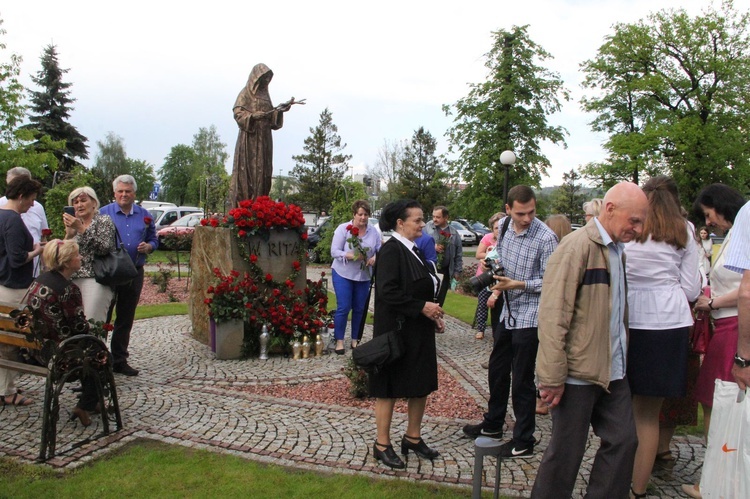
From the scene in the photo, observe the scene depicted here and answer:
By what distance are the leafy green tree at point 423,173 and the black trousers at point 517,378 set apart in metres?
37.7

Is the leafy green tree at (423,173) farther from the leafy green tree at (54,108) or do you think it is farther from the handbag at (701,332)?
the handbag at (701,332)

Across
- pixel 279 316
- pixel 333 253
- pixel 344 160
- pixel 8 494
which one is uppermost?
pixel 344 160

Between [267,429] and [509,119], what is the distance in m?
27.0

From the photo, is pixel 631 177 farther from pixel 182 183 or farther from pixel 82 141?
pixel 182 183

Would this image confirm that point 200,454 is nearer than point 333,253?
Yes

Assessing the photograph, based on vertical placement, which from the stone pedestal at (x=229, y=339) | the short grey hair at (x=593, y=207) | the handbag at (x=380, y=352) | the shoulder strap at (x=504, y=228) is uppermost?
the short grey hair at (x=593, y=207)

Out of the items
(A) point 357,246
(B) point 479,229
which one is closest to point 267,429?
(A) point 357,246

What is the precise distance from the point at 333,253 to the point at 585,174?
26.3 m

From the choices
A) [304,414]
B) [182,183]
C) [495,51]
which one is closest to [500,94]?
[495,51]

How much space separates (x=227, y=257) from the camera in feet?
24.0

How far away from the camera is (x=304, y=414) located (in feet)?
16.5

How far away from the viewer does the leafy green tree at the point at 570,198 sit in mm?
51938

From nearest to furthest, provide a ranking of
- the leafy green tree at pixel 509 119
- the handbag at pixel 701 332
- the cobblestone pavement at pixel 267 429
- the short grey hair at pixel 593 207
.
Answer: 1. the handbag at pixel 701 332
2. the cobblestone pavement at pixel 267 429
3. the short grey hair at pixel 593 207
4. the leafy green tree at pixel 509 119

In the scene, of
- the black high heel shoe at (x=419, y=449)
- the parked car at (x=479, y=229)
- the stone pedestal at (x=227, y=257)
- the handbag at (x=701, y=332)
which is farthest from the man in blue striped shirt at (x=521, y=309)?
the parked car at (x=479, y=229)
